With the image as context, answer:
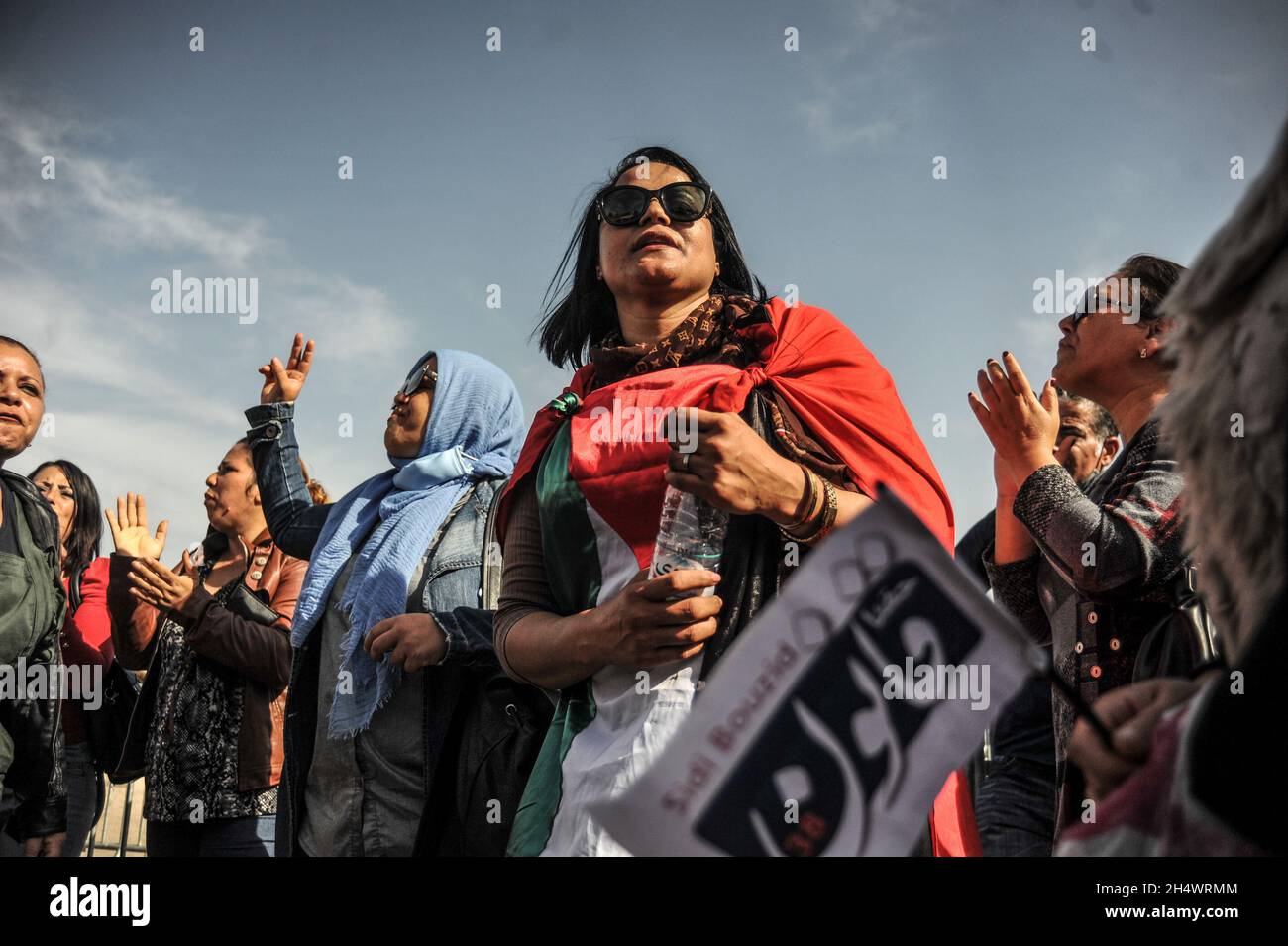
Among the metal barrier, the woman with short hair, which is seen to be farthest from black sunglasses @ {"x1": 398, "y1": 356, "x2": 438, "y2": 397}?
the metal barrier

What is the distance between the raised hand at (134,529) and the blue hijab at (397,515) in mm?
1402

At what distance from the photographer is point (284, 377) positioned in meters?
4.88

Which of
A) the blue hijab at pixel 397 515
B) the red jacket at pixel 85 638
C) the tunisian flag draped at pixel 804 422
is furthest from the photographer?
Result: the red jacket at pixel 85 638

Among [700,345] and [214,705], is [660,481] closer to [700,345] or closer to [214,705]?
[700,345]

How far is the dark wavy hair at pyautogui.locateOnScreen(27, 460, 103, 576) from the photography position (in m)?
6.71

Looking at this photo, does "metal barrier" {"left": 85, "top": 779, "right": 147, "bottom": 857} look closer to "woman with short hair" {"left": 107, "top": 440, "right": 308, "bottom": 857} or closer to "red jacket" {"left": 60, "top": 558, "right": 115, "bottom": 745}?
"red jacket" {"left": 60, "top": 558, "right": 115, "bottom": 745}

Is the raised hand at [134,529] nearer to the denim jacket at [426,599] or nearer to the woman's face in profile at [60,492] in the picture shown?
the denim jacket at [426,599]

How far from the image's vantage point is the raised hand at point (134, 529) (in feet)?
17.6

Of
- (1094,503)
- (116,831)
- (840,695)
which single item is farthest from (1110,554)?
(116,831)

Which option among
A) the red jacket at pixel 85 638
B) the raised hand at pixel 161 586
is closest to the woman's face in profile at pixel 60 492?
the red jacket at pixel 85 638

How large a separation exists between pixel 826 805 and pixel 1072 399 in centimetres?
384
